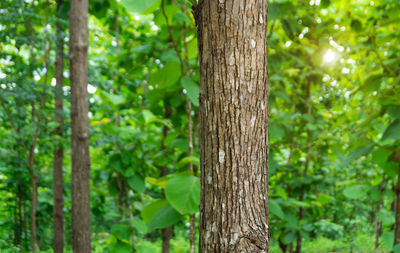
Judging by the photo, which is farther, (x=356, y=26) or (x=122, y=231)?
(x=122, y=231)

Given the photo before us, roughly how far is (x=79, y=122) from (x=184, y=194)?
73.8 inches

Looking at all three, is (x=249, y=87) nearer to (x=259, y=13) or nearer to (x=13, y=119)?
(x=259, y=13)

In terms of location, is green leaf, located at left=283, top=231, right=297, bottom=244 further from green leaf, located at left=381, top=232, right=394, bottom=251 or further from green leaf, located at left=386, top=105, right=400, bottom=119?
green leaf, located at left=386, top=105, right=400, bottom=119

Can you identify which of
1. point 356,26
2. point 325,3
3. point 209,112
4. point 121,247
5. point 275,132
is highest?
point 356,26

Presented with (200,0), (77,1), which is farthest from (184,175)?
(77,1)

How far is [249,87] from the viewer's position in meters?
1.27

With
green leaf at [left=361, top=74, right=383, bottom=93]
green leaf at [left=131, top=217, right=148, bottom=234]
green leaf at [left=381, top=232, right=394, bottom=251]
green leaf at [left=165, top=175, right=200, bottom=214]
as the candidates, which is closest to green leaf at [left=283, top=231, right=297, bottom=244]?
green leaf at [left=381, top=232, right=394, bottom=251]

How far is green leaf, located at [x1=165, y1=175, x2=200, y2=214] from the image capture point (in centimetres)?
185

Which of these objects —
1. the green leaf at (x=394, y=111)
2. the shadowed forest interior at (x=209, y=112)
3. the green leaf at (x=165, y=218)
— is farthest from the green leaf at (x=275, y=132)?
the green leaf at (x=165, y=218)

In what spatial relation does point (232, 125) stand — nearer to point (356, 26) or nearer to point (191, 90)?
point (191, 90)

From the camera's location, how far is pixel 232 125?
4.12ft

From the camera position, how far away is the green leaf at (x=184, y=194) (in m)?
1.85

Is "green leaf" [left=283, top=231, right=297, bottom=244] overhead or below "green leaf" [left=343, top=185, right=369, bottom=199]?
below

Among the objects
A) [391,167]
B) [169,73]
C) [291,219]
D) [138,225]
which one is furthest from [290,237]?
[169,73]
